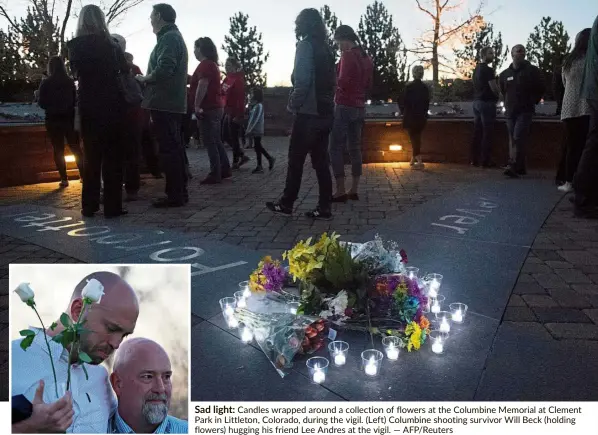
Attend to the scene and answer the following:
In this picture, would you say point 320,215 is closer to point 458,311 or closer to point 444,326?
point 458,311

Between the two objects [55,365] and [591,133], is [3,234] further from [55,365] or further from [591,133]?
[591,133]

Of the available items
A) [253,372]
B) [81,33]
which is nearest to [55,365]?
[253,372]

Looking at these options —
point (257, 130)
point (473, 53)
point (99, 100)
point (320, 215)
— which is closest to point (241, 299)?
point (320, 215)

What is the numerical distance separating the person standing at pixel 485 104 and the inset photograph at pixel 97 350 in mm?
6431

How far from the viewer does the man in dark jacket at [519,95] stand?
6.32 meters

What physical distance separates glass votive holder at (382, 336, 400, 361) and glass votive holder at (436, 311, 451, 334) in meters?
0.22

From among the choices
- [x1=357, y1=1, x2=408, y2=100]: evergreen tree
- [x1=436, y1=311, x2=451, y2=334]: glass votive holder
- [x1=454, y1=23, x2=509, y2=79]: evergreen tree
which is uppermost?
[x1=454, y1=23, x2=509, y2=79]: evergreen tree

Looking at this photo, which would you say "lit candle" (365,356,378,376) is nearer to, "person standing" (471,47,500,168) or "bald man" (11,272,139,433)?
"bald man" (11,272,139,433)

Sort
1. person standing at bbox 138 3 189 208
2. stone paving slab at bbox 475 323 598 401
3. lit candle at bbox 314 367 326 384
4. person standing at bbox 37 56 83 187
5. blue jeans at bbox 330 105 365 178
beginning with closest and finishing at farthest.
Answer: stone paving slab at bbox 475 323 598 401, lit candle at bbox 314 367 326 384, person standing at bbox 138 3 189 208, blue jeans at bbox 330 105 365 178, person standing at bbox 37 56 83 187

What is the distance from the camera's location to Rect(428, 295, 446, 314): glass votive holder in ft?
7.31

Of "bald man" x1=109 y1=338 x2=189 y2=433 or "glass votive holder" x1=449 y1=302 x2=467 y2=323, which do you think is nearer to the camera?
"bald man" x1=109 y1=338 x2=189 y2=433

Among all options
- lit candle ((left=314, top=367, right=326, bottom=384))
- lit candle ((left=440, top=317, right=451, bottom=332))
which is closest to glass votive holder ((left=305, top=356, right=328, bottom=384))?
lit candle ((left=314, top=367, right=326, bottom=384))

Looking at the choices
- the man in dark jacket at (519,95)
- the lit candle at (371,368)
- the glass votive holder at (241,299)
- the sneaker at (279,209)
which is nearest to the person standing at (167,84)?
the sneaker at (279,209)

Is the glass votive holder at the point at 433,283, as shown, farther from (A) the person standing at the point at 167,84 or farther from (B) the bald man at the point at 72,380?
(A) the person standing at the point at 167,84
